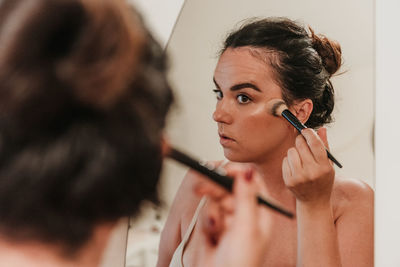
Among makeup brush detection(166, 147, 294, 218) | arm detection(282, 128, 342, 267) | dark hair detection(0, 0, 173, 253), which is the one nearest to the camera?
dark hair detection(0, 0, 173, 253)

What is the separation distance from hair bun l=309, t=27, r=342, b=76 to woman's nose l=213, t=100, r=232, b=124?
161mm

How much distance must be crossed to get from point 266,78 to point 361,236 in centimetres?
27

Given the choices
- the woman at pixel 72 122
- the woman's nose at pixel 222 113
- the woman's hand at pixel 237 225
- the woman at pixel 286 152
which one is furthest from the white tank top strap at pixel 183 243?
the woman at pixel 72 122

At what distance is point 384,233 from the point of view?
0.78 metres

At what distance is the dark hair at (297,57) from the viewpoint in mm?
695

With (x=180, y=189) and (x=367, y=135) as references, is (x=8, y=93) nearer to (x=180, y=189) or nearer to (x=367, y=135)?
(x=180, y=189)

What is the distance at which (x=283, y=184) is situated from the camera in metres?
0.70

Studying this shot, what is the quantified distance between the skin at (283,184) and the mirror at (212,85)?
2cm

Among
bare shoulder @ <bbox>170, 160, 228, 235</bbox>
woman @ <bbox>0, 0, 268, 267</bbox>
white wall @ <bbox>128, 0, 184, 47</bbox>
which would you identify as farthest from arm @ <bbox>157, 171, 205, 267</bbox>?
woman @ <bbox>0, 0, 268, 267</bbox>

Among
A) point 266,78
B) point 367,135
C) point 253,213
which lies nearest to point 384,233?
point 367,135

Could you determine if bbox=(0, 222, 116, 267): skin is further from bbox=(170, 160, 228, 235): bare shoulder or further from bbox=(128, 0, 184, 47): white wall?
bbox=(128, 0, 184, 47): white wall

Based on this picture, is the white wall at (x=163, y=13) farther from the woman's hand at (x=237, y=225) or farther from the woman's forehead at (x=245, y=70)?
the woman's hand at (x=237, y=225)

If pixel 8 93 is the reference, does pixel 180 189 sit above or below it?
below

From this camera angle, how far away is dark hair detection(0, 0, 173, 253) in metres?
Result: 0.31
